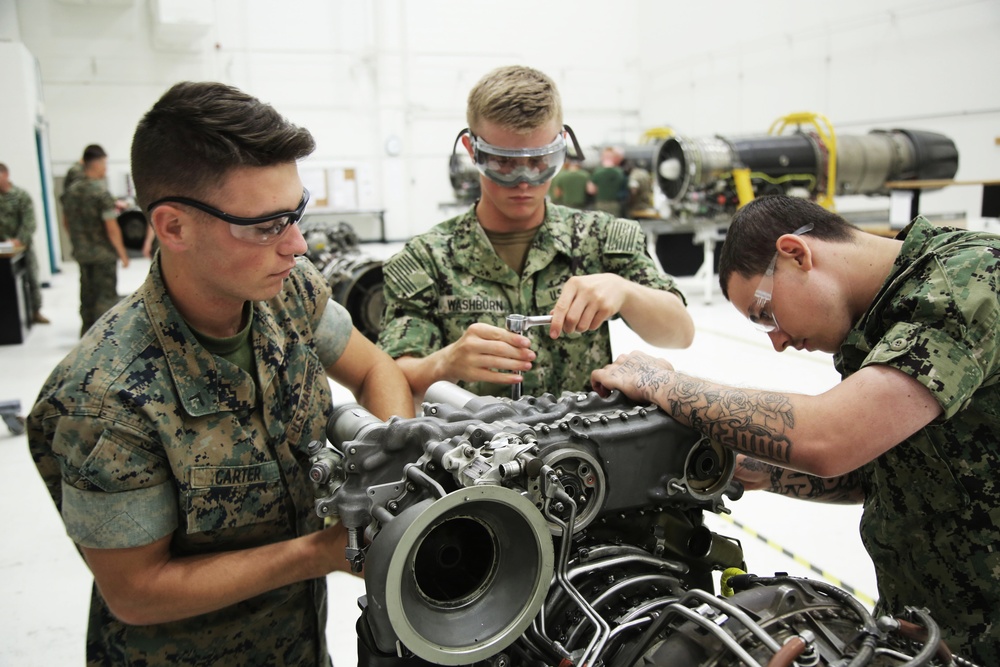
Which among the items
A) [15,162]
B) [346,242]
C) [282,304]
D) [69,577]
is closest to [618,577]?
[282,304]

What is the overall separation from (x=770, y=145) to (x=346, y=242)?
462 centimetres

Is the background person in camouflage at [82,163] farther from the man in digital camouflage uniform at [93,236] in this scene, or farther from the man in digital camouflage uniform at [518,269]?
the man in digital camouflage uniform at [518,269]

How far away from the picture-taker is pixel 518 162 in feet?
6.72

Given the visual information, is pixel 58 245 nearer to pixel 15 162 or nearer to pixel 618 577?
pixel 15 162

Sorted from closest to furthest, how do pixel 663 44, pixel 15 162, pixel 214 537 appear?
pixel 214 537 < pixel 15 162 < pixel 663 44

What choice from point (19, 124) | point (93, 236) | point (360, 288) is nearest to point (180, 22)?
point (19, 124)

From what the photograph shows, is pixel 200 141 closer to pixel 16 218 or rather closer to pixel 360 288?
pixel 360 288

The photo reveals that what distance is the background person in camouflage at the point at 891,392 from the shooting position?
1.27 metres

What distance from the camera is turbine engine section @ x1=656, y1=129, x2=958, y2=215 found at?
768 cm

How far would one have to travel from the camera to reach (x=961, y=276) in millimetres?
1320

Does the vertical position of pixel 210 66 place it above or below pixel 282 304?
above

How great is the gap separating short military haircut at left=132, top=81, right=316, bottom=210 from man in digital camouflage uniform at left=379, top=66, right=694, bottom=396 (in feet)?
2.66

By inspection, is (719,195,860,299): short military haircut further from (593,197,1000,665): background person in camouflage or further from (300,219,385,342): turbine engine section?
(300,219,385,342): turbine engine section

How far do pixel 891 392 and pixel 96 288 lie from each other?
7.70m
